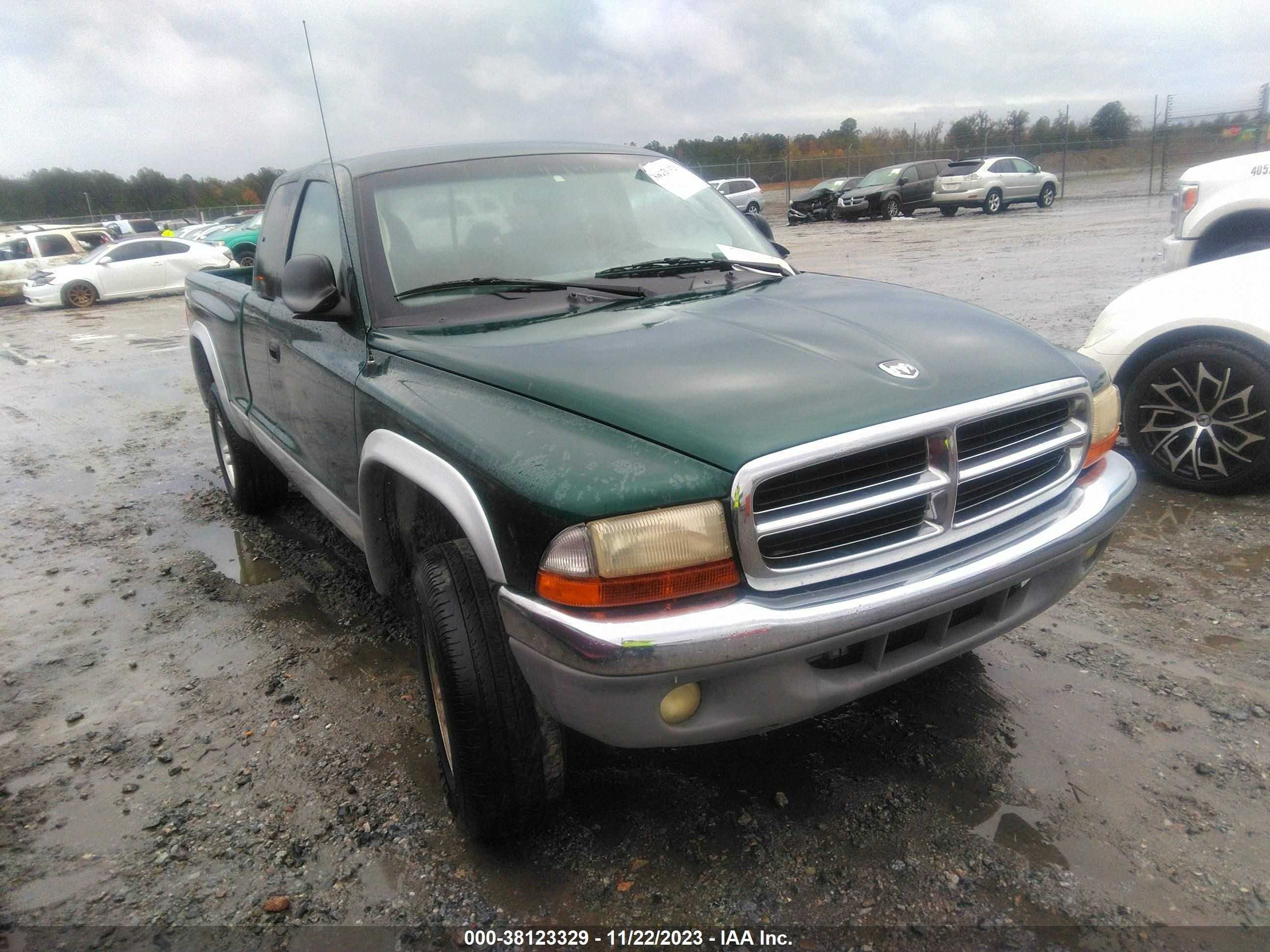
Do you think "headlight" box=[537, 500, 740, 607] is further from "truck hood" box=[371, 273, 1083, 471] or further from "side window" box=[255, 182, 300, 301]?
"side window" box=[255, 182, 300, 301]

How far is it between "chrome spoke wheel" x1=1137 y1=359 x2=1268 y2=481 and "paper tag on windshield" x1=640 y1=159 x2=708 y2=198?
2.52 metres

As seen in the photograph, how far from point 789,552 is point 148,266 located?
71.0ft

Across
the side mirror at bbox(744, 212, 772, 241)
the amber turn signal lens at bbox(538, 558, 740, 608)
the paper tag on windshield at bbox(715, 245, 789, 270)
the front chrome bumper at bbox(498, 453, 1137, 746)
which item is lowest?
the front chrome bumper at bbox(498, 453, 1137, 746)

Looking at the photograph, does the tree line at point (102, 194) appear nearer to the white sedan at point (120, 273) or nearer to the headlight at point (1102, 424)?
the white sedan at point (120, 273)

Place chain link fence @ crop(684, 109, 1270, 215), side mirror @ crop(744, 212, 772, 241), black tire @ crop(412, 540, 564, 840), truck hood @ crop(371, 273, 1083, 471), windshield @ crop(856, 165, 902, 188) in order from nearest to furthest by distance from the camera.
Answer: truck hood @ crop(371, 273, 1083, 471) < black tire @ crop(412, 540, 564, 840) < side mirror @ crop(744, 212, 772, 241) < windshield @ crop(856, 165, 902, 188) < chain link fence @ crop(684, 109, 1270, 215)

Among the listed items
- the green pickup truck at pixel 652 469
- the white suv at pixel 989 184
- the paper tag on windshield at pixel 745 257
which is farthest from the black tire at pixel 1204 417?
the white suv at pixel 989 184

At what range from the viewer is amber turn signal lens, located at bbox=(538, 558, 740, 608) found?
1847 millimetres

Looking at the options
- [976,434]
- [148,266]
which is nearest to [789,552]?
[976,434]

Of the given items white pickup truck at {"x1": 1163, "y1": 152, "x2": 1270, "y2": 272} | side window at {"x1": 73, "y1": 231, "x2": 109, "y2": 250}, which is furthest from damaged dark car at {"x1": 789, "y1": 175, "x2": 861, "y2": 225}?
white pickup truck at {"x1": 1163, "y1": 152, "x2": 1270, "y2": 272}

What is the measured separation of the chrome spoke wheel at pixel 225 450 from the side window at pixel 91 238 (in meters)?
20.6

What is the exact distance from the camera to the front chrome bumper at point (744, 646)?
5.95 feet

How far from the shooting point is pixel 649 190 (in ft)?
11.1

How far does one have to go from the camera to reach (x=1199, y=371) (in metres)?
4.24

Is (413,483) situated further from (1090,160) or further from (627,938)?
(1090,160)
